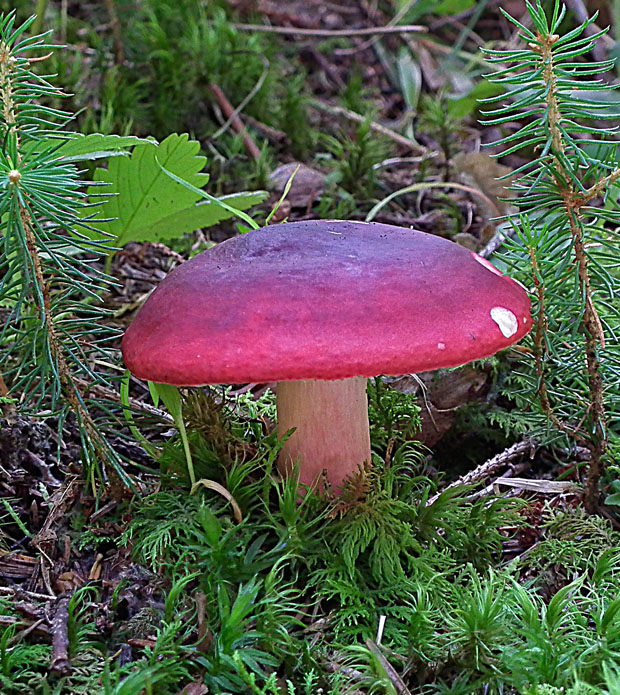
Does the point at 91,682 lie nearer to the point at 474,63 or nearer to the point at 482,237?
the point at 482,237

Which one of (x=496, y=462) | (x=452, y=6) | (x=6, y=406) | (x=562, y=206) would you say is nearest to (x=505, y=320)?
(x=562, y=206)

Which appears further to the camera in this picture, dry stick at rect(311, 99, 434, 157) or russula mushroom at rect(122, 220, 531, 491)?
dry stick at rect(311, 99, 434, 157)

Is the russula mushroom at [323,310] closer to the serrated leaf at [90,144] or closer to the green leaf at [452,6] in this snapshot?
the serrated leaf at [90,144]

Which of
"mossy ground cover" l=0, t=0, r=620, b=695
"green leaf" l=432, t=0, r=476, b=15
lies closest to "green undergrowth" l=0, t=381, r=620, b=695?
"mossy ground cover" l=0, t=0, r=620, b=695

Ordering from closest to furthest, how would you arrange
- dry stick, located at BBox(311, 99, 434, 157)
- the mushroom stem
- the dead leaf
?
the mushroom stem, the dead leaf, dry stick, located at BBox(311, 99, 434, 157)

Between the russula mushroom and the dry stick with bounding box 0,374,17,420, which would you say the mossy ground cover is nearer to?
the dry stick with bounding box 0,374,17,420

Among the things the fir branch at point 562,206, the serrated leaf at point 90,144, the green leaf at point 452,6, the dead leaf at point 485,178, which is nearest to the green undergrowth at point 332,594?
the fir branch at point 562,206
